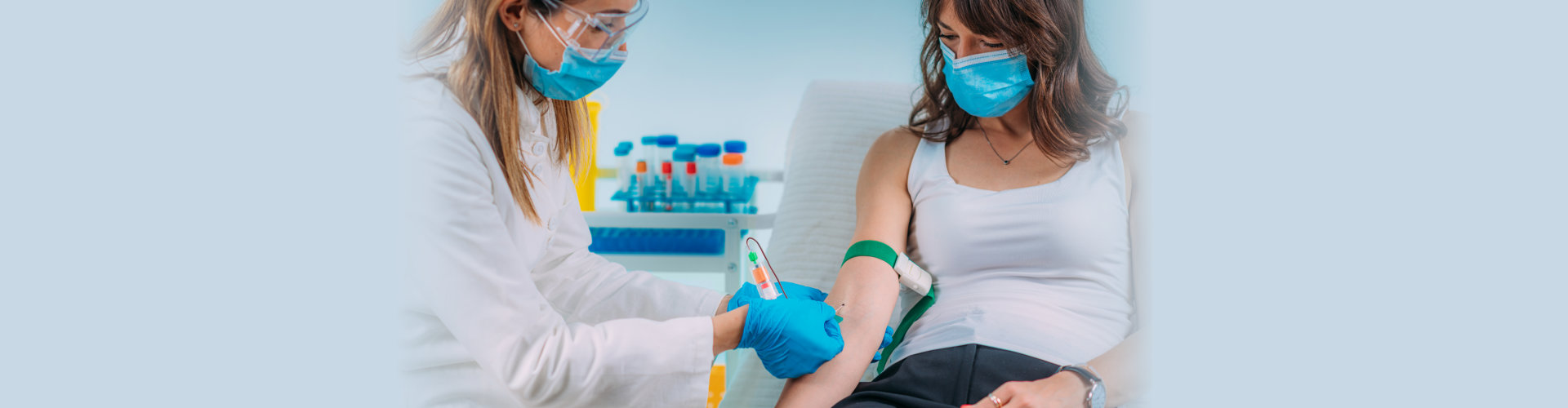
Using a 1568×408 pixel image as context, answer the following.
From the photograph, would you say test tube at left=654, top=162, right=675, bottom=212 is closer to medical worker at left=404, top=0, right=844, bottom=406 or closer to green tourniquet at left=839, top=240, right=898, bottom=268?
green tourniquet at left=839, top=240, right=898, bottom=268

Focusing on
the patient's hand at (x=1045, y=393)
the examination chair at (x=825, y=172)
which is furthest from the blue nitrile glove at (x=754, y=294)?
the patient's hand at (x=1045, y=393)

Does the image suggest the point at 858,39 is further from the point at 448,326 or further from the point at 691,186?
Result: the point at 448,326

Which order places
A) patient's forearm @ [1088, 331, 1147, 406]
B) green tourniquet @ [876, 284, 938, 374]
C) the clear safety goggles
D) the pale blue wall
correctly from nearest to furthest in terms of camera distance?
1. the clear safety goggles
2. patient's forearm @ [1088, 331, 1147, 406]
3. green tourniquet @ [876, 284, 938, 374]
4. the pale blue wall

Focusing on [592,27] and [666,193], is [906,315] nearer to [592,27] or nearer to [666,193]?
[592,27]

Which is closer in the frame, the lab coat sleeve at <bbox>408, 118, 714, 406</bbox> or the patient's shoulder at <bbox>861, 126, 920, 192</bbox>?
the lab coat sleeve at <bbox>408, 118, 714, 406</bbox>

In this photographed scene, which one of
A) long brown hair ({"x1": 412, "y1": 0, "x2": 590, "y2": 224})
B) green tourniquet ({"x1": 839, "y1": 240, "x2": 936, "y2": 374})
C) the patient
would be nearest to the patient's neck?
the patient

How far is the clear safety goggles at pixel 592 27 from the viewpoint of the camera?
1060mm

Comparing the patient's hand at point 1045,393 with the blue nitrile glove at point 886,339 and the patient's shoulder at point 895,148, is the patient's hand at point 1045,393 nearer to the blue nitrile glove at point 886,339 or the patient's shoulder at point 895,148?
the blue nitrile glove at point 886,339

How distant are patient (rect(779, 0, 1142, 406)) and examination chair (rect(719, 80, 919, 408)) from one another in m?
0.28

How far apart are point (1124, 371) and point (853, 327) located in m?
0.40

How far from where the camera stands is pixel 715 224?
7.27 ft

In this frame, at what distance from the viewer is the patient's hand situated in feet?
3.95

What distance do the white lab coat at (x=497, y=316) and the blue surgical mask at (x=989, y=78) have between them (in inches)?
24.4

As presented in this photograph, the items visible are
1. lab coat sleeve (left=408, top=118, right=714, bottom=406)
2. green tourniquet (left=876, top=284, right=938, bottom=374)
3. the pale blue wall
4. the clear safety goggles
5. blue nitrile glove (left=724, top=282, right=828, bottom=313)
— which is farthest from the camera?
the pale blue wall
